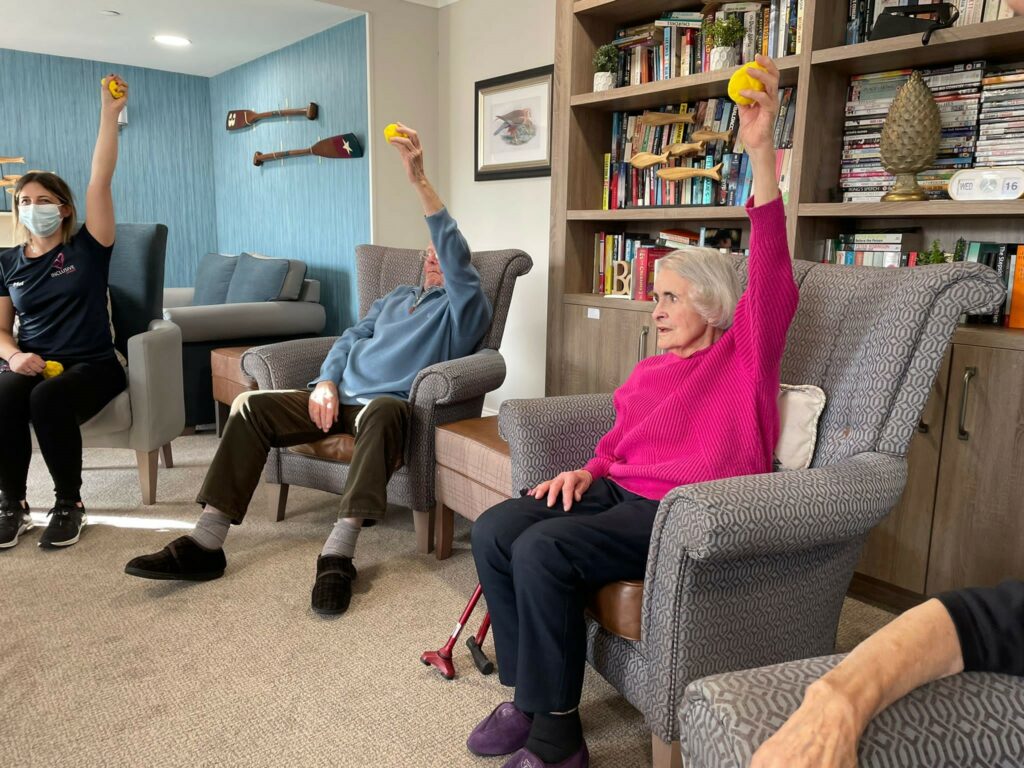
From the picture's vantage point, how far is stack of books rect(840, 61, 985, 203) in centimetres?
212

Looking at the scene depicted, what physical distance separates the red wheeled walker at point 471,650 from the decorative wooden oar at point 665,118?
1904 mm

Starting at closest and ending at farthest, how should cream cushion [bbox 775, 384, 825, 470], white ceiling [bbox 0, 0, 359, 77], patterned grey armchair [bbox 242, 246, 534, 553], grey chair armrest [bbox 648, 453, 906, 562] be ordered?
grey chair armrest [bbox 648, 453, 906, 562] < cream cushion [bbox 775, 384, 825, 470] < patterned grey armchair [bbox 242, 246, 534, 553] < white ceiling [bbox 0, 0, 359, 77]

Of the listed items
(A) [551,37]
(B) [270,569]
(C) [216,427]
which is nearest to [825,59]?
(A) [551,37]

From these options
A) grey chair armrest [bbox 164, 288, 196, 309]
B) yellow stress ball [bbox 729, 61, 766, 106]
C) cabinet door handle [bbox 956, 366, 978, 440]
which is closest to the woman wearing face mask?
yellow stress ball [bbox 729, 61, 766, 106]

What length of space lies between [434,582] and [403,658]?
1.38ft

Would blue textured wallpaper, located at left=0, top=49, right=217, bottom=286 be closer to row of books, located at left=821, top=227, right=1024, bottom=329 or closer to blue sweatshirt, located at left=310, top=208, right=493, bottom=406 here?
blue sweatshirt, located at left=310, top=208, right=493, bottom=406

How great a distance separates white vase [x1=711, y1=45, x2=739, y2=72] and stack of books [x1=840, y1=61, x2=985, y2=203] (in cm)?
40

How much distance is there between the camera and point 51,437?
2.47m

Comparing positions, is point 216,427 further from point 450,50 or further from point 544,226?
point 450,50

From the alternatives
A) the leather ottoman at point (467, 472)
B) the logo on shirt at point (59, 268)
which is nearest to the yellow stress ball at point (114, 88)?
the logo on shirt at point (59, 268)

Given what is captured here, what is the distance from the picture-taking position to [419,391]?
7.83 feet

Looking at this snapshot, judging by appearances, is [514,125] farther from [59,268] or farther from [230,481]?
[230,481]

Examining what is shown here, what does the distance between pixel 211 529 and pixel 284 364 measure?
2.20 feet

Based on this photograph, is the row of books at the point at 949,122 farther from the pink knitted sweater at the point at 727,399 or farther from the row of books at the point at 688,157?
the pink knitted sweater at the point at 727,399
